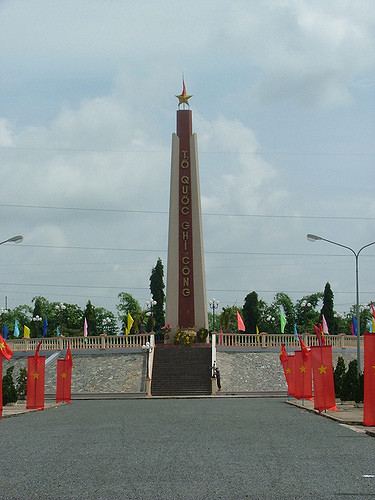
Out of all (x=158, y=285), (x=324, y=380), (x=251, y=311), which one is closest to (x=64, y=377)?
(x=324, y=380)

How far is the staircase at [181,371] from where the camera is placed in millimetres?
44719

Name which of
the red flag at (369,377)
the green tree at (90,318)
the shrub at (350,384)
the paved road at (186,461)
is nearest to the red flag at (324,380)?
the paved road at (186,461)

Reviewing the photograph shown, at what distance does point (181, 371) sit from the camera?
47.8 m

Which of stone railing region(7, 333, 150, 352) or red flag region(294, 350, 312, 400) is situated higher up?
stone railing region(7, 333, 150, 352)

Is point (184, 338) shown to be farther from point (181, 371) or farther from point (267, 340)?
point (181, 371)

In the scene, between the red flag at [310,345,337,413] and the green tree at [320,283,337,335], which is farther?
the green tree at [320,283,337,335]

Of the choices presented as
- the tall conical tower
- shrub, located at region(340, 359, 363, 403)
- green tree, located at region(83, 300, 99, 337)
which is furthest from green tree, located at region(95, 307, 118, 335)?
shrub, located at region(340, 359, 363, 403)

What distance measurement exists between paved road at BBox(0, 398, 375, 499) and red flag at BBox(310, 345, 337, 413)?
17.3 feet

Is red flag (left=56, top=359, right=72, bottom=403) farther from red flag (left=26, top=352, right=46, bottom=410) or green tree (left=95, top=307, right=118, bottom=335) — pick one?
green tree (left=95, top=307, right=118, bottom=335)

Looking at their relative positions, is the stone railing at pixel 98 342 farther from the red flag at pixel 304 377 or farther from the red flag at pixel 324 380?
the red flag at pixel 324 380

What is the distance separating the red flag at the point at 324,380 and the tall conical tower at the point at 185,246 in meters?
31.5

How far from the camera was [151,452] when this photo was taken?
43.0 ft

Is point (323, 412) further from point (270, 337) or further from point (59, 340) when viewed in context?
point (59, 340)

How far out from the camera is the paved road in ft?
30.7
